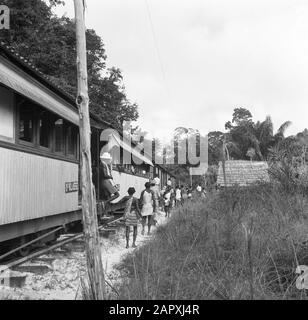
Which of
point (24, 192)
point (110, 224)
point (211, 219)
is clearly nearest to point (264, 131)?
point (110, 224)

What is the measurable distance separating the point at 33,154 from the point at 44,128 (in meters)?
1.47

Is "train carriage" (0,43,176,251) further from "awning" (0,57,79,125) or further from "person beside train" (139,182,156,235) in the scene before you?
"person beside train" (139,182,156,235)

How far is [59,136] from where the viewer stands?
1084cm

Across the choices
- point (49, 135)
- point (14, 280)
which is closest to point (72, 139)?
point (49, 135)

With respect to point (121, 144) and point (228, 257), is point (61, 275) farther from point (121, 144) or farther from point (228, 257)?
point (121, 144)

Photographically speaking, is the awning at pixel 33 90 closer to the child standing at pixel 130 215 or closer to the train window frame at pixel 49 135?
the train window frame at pixel 49 135

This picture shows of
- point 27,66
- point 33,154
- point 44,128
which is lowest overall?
point 33,154

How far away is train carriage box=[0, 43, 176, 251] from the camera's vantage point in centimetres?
734

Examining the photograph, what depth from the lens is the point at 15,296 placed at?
539cm

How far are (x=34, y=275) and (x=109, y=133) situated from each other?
24.0 feet

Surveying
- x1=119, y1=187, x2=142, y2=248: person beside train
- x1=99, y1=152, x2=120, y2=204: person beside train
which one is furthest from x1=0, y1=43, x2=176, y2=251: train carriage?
x1=119, y1=187, x2=142, y2=248: person beside train

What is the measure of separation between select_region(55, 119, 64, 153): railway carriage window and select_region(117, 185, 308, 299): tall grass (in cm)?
285

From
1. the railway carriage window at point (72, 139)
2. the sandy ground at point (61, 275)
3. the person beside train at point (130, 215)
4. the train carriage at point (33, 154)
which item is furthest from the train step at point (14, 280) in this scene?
the railway carriage window at point (72, 139)
